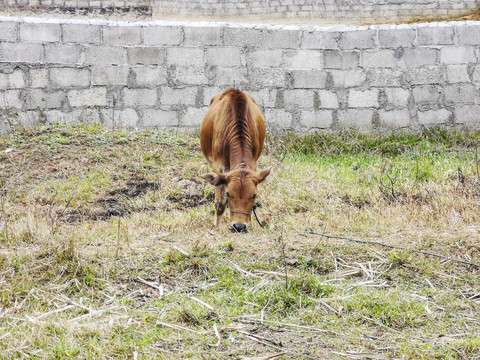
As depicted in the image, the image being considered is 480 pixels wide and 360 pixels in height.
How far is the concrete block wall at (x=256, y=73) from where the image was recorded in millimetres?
10016

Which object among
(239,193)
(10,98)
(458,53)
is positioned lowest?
(239,193)

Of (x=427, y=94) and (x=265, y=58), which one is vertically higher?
(x=265, y=58)

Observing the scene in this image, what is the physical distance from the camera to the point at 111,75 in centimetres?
1008

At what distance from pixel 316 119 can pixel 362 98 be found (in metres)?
0.87

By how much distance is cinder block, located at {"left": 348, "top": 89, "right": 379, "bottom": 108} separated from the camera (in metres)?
10.3

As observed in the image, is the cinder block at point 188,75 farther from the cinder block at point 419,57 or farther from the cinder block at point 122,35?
the cinder block at point 419,57

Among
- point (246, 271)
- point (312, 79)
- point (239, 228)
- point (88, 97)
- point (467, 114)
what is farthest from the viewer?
point (467, 114)

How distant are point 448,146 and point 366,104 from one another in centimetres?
153

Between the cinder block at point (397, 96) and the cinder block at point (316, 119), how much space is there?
105 centimetres

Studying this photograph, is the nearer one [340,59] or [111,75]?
[111,75]

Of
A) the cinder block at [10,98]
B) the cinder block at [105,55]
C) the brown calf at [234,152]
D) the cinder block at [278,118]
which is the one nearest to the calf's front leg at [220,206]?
the brown calf at [234,152]

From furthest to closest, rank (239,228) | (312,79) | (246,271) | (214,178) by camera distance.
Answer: (312,79) → (214,178) → (239,228) → (246,271)

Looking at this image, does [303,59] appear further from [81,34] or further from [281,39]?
[81,34]

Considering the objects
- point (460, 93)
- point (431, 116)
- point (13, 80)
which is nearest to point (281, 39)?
point (431, 116)
